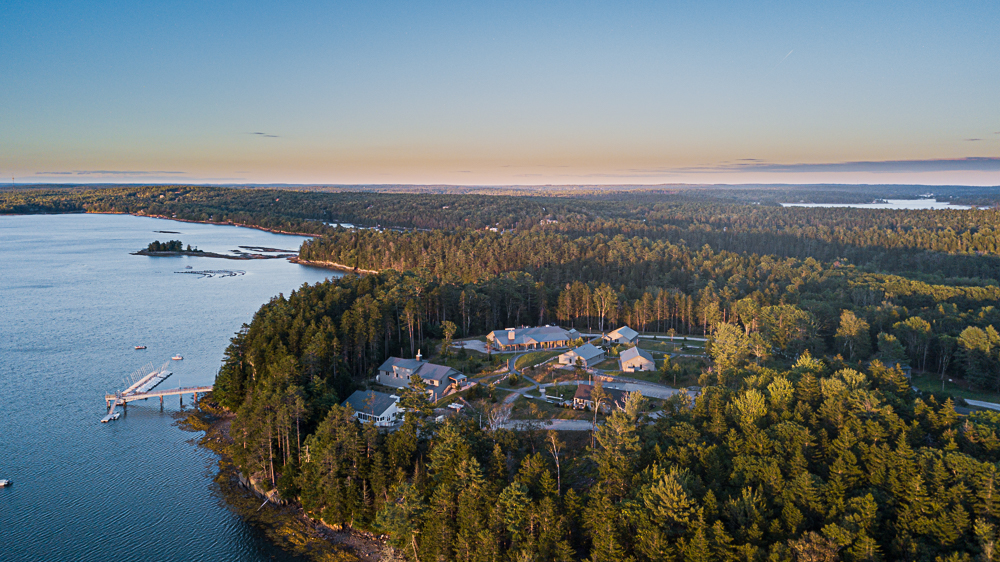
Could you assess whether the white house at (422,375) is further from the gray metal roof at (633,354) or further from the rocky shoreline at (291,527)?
the gray metal roof at (633,354)

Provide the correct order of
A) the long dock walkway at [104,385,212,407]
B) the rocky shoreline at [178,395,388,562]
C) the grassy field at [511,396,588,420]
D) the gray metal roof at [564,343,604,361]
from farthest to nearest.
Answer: the gray metal roof at [564,343,604,361] < the long dock walkway at [104,385,212,407] < the grassy field at [511,396,588,420] < the rocky shoreline at [178,395,388,562]

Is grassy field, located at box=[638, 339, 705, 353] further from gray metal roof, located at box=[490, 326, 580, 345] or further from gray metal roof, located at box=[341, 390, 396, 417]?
gray metal roof, located at box=[341, 390, 396, 417]

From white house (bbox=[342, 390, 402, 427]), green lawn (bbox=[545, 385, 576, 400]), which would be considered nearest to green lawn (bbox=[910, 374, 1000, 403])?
green lawn (bbox=[545, 385, 576, 400])

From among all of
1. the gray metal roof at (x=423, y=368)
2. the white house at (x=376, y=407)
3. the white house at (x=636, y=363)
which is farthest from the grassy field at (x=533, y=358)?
the white house at (x=376, y=407)

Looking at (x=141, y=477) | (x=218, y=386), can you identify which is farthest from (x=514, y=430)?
(x=218, y=386)

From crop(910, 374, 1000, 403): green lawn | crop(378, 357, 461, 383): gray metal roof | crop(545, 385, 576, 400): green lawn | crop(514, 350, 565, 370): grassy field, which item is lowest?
crop(910, 374, 1000, 403): green lawn

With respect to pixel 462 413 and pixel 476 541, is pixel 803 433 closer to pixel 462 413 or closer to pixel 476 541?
pixel 476 541

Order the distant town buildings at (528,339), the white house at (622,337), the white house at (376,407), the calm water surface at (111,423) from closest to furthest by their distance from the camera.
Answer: the calm water surface at (111,423) → the white house at (376,407) → the distant town buildings at (528,339) → the white house at (622,337)

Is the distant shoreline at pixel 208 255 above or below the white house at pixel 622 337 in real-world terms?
above
